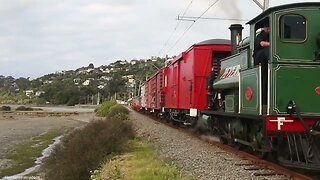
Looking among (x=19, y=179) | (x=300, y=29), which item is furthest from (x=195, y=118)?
(x=300, y=29)

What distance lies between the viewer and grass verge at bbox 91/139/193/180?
944cm

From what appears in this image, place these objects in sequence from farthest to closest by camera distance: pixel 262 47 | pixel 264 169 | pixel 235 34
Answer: pixel 235 34
pixel 264 169
pixel 262 47

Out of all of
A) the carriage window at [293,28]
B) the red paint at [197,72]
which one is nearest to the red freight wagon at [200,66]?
the red paint at [197,72]

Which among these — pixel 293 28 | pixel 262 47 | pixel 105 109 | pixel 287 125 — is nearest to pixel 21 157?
pixel 262 47

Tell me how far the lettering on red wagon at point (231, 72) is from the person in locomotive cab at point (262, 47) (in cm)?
185

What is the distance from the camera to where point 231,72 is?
12938 millimetres

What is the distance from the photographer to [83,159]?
1406cm

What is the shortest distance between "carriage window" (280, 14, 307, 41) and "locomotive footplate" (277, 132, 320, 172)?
6.55 ft

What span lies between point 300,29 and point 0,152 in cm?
2156

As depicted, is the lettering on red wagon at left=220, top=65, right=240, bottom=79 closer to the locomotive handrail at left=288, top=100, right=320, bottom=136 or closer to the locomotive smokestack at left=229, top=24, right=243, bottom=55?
the locomotive smokestack at left=229, top=24, right=243, bottom=55

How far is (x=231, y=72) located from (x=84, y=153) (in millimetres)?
5343

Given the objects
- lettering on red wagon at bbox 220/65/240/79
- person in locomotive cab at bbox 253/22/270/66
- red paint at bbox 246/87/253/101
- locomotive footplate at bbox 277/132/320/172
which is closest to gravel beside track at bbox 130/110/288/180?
locomotive footplate at bbox 277/132/320/172

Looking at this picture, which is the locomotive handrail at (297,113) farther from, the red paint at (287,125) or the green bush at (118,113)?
the green bush at (118,113)

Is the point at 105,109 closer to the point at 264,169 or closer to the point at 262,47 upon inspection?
the point at 264,169
